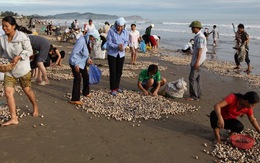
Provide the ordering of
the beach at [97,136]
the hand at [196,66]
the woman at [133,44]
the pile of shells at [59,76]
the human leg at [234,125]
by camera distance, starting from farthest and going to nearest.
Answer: the woman at [133,44] < the pile of shells at [59,76] < the hand at [196,66] < the human leg at [234,125] < the beach at [97,136]

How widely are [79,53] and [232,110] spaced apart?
333cm

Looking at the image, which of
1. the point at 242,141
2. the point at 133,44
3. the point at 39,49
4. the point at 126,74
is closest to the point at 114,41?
the point at 39,49

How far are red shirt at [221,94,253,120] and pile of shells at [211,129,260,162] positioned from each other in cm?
46

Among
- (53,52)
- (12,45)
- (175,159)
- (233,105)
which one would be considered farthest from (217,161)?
(53,52)

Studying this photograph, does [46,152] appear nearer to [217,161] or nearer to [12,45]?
[12,45]

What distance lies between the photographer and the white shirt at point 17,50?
15.7 feet

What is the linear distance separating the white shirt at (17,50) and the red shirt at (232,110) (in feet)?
11.0

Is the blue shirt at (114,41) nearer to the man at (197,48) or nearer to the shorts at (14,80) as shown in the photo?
the man at (197,48)

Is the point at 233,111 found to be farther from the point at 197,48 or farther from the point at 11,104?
the point at 11,104

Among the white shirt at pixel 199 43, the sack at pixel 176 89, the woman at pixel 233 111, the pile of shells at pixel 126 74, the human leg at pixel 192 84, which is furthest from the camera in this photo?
the pile of shells at pixel 126 74

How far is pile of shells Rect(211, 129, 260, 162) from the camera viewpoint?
432 centimetres

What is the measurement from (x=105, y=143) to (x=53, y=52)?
5690mm

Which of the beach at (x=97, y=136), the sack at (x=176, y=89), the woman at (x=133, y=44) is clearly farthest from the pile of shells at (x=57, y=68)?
the sack at (x=176, y=89)

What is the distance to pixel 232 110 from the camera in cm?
480
